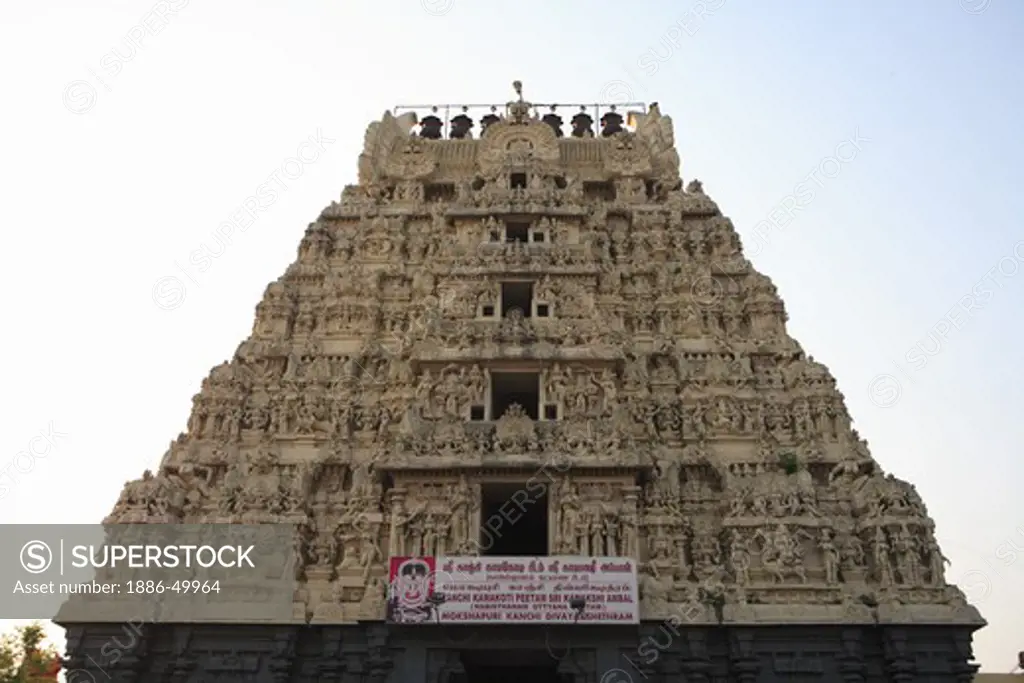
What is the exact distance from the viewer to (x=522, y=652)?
17.4 metres

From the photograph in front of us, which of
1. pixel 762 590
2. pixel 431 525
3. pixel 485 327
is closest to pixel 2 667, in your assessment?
pixel 431 525

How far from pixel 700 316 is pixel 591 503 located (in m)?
7.05

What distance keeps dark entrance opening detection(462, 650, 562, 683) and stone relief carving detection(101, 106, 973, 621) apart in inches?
85.5

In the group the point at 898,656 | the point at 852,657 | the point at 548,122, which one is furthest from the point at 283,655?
the point at 548,122

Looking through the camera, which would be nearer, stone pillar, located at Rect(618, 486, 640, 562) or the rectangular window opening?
stone pillar, located at Rect(618, 486, 640, 562)

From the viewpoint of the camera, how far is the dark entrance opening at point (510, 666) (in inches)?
690

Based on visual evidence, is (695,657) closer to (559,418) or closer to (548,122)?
(559,418)

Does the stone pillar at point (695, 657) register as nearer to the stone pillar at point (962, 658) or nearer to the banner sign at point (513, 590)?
the banner sign at point (513, 590)

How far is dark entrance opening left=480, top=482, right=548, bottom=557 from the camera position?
1919 cm

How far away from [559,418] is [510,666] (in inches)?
220

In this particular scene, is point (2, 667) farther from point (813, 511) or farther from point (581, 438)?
point (813, 511)

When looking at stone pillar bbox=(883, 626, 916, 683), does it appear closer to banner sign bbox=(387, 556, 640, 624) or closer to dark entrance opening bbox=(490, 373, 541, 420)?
banner sign bbox=(387, 556, 640, 624)

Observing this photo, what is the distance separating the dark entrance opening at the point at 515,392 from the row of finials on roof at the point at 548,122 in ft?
48.9

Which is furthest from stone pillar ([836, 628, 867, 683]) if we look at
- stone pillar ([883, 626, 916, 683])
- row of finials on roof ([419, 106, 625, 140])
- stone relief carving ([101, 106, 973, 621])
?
row of finials on roof ([419, 106, 625, 140])
